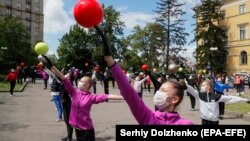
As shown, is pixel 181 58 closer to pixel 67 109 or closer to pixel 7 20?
pixel 7 20

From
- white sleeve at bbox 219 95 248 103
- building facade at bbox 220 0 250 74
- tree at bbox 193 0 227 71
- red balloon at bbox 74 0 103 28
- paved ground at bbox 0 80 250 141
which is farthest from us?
tree at bbox 193 0 227 71

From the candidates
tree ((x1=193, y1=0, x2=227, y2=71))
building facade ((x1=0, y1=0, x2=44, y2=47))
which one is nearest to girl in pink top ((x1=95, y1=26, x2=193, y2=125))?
tree ((x1=193, y1=0, x2=227, y2=71))

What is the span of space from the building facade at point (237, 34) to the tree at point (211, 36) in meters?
1.10

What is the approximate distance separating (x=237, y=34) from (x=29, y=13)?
8669 centimetres

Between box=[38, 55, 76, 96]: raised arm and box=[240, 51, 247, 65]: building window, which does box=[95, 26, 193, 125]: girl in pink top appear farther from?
box=[240, 51, 247, 65]: building window

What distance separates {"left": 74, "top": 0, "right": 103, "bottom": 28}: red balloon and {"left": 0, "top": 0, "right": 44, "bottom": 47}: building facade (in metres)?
124

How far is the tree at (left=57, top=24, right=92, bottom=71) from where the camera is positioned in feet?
266

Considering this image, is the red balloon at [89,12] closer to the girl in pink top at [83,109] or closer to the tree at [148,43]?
the girl in pink top at [83,109]

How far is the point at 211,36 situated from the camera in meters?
65.8

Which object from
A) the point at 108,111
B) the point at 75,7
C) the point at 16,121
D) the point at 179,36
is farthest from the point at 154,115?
the point at 179,36

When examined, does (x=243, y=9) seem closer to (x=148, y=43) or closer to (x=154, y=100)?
(x=148, y=43)

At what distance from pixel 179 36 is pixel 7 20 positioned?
35.1 m

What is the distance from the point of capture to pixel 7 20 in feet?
273

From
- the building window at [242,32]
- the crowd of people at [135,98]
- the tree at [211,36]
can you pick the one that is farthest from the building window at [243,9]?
the crowd of people at [135,98]
